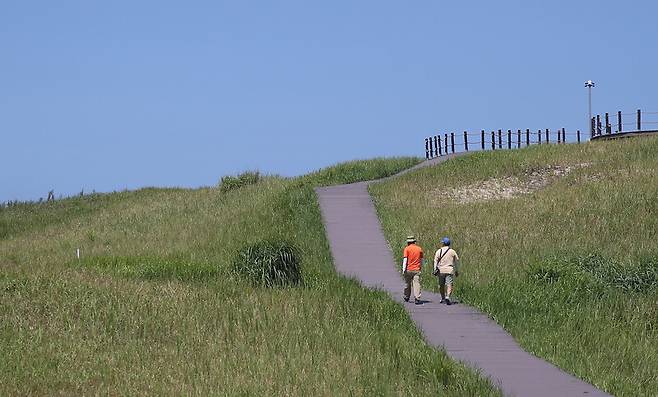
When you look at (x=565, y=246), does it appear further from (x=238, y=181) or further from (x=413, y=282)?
(x=238, y=181)

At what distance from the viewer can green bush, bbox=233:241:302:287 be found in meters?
26.3

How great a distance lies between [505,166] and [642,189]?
11069mm

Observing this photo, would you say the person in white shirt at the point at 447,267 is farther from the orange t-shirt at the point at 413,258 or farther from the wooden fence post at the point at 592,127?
the wooden fence post at the point at 592,127

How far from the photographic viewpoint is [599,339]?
803 inches

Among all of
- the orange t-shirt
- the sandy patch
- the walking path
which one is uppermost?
the sandy patch

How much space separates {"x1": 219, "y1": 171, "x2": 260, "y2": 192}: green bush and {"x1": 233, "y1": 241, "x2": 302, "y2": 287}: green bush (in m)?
29.0

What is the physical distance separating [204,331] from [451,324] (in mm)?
5117

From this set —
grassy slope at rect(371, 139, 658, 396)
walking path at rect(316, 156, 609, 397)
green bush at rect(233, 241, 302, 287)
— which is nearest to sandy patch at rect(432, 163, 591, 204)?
grassy slope at rect(371, 139, 658, 396)

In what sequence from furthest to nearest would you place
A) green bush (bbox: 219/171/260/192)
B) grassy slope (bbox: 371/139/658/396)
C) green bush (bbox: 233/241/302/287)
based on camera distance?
Result: green bush (bbox: 219/171/260/192), green bush (bbox: 233/241/302/287), grassy slope (bbox: 371/139/658/396)

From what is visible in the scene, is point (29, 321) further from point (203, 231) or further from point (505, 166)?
point (505, 166)

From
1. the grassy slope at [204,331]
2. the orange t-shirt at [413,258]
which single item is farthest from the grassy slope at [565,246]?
the grassy slope at [204,331]

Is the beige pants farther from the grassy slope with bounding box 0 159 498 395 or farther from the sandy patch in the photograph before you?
the sandy patch

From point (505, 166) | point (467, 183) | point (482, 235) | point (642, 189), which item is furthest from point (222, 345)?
point (505, 166)

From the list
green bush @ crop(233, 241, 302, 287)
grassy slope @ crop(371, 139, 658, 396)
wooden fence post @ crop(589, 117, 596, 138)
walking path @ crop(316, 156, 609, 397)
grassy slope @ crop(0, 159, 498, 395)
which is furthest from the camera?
wooden fence post @ crop(589, 117, 596, 138)
